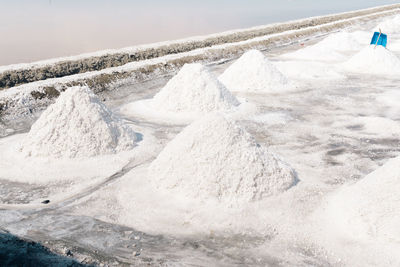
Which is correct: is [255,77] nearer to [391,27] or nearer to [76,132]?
[76,132]

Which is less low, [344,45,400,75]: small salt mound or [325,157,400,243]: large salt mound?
[344,45,400,75]: small salt mound

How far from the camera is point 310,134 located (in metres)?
7.88

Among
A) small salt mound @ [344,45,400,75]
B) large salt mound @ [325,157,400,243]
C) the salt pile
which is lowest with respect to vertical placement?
large salt mound @ [325,157,400,243]

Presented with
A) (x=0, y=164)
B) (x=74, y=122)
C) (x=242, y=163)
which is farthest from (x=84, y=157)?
(x=242, y=163)

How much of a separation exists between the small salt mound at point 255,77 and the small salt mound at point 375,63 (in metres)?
4.04

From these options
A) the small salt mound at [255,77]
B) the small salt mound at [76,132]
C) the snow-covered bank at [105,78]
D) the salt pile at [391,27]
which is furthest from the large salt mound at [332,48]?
the small salt mound at [76,132]

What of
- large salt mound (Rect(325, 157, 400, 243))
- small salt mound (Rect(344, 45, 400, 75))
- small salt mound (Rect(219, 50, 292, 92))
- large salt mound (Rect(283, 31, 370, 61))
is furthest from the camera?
large salt mound (Rect(283, 31, 370, 61))

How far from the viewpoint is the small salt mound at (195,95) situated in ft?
30.2

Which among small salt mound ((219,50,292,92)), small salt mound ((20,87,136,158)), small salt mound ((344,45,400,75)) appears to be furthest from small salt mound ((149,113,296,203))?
small salt mound ((344,45,400,75))

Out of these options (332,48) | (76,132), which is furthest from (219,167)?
(332,48)

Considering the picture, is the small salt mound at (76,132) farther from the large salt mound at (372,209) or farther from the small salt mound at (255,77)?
the small salt mound at (255,77)

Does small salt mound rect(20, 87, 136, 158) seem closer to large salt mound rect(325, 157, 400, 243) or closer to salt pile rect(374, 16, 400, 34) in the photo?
large salt mound rect(325, 157, 400, 243)

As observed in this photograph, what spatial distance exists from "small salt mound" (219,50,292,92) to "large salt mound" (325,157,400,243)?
6.78 meters

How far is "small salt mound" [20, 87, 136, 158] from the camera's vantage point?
6562 mm
